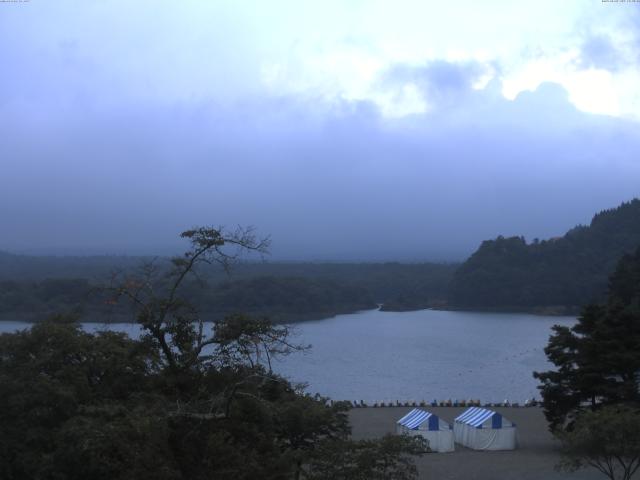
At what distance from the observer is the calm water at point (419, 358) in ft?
82.3

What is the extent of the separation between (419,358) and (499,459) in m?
20.1

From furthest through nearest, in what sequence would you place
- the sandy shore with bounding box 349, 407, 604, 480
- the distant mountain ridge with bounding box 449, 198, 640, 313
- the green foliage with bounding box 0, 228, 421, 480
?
the distant mountain ridge with bounding box 449, 198, 640, 313, the sandy shore with bounding box 349, 407, 604, 480, the green foliage with bounding box 0, 228, 421, 480

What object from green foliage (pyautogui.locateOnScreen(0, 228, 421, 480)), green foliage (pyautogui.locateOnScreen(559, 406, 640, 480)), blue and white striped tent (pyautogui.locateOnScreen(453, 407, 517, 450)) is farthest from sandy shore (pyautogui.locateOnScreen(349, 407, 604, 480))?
green foliage (pyautogui.locateOnScreen(0, 228, 421, 480))

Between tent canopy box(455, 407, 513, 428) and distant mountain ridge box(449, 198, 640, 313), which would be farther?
distant mountain ridge box(449, 198, 640, 313)

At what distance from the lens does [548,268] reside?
2653 inches

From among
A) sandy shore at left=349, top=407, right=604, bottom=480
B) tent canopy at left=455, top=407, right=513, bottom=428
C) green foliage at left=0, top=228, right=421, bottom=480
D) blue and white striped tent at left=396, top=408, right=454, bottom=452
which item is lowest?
sandy shore at left=349, top=407, right=604, bottom=480

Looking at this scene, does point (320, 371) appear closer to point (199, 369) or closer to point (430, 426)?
point (430, 426)

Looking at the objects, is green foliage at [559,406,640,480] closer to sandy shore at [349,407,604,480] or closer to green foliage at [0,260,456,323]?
sandy shore at [349,407,604,480]

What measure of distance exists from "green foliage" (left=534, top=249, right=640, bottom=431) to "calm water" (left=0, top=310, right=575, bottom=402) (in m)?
4.76

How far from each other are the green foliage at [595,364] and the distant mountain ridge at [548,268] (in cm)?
4606

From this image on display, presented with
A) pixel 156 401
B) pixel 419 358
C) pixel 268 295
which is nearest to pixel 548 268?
pixel 268 295

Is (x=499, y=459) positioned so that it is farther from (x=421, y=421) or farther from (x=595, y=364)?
(x=595, y=364)

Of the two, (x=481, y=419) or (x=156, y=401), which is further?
(x=481, y=419)

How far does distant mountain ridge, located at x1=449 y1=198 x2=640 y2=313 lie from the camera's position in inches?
2480
